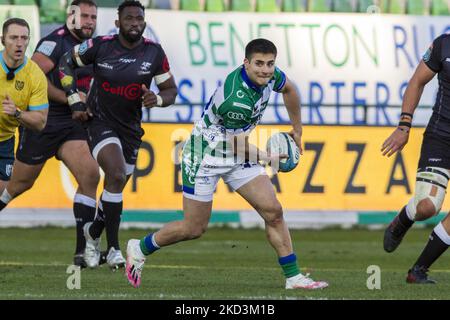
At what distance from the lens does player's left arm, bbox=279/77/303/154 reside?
1053 cm

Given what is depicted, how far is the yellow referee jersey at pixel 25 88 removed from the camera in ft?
38.4

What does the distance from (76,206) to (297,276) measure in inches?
143

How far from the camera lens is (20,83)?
1173 centimetres

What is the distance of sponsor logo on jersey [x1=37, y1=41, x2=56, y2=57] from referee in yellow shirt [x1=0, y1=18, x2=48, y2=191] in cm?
143

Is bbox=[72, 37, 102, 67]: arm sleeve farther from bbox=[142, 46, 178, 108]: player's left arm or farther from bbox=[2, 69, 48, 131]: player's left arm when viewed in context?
bbox=[2, 69, 48, 131]: player's left arm

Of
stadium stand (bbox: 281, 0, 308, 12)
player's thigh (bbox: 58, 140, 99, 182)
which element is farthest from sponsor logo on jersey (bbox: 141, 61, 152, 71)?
stadium stand (bbox: 281, 0, 308, 12)

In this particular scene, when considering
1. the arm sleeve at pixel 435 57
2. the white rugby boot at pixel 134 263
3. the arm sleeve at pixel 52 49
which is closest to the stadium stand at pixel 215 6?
the arm sleeve at pixel 52 49

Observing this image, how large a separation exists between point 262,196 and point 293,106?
87 cm

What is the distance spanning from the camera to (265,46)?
1002cm

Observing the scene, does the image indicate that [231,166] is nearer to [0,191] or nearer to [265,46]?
[265,46]

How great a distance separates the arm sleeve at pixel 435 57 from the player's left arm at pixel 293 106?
1205mm

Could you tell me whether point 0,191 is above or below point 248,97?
below

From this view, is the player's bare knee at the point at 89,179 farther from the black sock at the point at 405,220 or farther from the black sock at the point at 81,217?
the black sock at the point at 405,220
